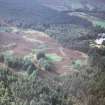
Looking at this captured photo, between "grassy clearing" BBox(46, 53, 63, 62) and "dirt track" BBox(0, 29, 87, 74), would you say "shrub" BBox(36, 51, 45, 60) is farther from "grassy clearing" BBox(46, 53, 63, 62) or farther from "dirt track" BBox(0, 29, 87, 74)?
"dirt track" BBox(0, 29, 87, 74)

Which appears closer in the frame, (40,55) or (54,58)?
(40,55)

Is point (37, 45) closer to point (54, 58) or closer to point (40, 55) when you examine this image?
point (54, 58)

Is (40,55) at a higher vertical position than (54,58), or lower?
higher

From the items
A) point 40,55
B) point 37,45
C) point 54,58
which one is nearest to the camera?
point 40,55

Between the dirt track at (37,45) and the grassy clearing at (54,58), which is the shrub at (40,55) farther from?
the dirt track at (37,45)

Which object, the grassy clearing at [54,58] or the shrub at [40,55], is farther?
the grassy clearing at [54,58]

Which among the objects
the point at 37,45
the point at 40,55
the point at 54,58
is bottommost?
the point at 54,58

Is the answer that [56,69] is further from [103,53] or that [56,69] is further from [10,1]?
[10,1]

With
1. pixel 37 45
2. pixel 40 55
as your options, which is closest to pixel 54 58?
pixel 40 55

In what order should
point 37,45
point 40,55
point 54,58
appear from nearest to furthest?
point 40,55 → point 54,58 → point 37,45

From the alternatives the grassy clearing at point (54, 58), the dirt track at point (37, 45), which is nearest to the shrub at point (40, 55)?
the grassy clearing at point (54, 58)

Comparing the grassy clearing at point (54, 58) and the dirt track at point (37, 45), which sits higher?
the dirt track at point (37, 45)
